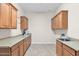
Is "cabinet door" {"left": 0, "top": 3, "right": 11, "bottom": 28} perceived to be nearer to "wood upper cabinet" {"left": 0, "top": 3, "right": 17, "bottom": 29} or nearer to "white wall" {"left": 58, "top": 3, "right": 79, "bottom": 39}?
"wood upper cabinet" {"left": 0, "top": 3, "right": 17, "bottom": 29}

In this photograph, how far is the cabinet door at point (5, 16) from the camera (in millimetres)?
3375

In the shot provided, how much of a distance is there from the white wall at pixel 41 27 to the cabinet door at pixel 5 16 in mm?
6456

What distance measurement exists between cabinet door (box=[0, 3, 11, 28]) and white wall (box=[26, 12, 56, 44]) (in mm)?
6456

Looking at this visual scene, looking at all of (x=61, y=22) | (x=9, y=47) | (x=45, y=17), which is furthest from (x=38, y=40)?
(x=9, y=47)

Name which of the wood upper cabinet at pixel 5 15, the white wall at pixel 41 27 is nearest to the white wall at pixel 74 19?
the wood upper cabinet at pixel 5 15

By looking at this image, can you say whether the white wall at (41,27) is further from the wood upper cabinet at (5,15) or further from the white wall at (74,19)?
the wood upper cabinet at (5,15)

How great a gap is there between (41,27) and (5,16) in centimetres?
686

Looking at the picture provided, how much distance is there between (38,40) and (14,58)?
9.34 metres

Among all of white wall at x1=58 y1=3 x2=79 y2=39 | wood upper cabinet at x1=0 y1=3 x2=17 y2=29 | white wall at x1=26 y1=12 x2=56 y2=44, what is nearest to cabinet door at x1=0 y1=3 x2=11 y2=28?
wood upper cabinet at x1=0 y1=3 x2=17 y2=29

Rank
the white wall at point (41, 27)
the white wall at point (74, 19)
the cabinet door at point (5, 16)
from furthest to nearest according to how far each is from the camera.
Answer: the white wall at point (41, 27), the white wall at point (74, 19), the cabinet door at point (5, 16)

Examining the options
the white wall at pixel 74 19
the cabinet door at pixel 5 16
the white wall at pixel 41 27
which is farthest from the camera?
the white wall at pixel 41 27

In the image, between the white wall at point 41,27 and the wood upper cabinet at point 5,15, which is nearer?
the wood upper cabinet at point 5,15

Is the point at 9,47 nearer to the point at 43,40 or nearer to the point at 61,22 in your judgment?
the point at 61,22

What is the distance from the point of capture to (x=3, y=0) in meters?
0.97
